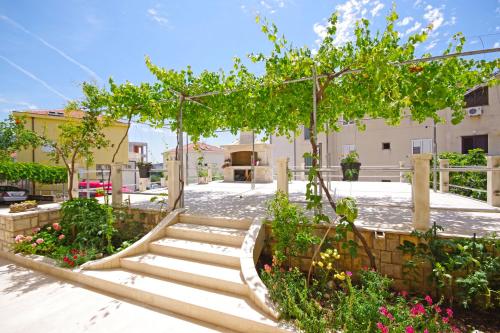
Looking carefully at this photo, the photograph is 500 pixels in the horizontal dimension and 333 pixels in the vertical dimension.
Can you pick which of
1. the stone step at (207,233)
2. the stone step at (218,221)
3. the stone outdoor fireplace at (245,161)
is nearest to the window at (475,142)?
the stone outdoor fireplace at (245,161)

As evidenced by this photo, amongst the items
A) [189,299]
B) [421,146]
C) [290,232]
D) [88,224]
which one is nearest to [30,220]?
[88,224]

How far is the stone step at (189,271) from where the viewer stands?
3312mm

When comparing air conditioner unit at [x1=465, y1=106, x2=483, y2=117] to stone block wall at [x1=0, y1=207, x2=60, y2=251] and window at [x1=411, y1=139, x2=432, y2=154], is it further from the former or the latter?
stone block wall at [x1=0, y1=207, x2=60, y2=251]

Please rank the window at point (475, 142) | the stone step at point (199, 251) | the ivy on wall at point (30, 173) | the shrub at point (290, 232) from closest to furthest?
the shrub at point (290, 232) → the stone step at point (199, 251) → the ivy on wall at point (30, 173) → the window at point (475, 142)

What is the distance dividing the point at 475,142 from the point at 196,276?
56.9 ft

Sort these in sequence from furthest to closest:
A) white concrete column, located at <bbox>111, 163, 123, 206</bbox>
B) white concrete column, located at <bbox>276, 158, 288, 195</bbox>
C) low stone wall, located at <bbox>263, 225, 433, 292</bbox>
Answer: white concrete column, located at <bbox>111, 163, 123, 206</bbox> < white concrete column, located at <bbox>276, 158, 288, 195</bbox> < low stone wall, located at <bbox>263, 225, 433, 292</bbox>

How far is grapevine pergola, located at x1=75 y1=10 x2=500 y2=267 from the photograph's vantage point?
3750 mm

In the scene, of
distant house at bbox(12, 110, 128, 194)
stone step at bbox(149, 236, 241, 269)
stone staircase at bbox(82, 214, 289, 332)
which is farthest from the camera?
distant house at bbox(12, 110, 128, 194)

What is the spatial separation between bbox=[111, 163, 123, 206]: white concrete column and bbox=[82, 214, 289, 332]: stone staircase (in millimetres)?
2340

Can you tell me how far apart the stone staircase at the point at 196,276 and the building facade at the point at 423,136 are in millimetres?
8269

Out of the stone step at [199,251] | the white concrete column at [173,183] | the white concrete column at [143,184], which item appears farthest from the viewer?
the white concrete column at [143,184]

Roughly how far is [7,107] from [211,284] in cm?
1609

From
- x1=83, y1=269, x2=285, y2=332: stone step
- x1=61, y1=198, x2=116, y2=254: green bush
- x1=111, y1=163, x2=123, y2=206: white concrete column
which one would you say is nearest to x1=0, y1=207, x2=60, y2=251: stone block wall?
x1=61, y1=198, x2=116, y2=254: green bush

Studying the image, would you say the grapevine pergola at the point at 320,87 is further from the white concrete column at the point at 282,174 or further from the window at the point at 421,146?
the window at the point at 421,146
